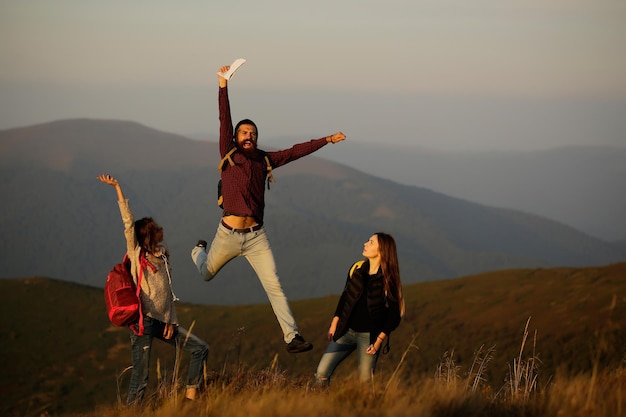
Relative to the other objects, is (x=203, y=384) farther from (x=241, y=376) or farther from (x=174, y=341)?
(x=241, y=376)

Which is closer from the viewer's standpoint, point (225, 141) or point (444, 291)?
point (225, 141)

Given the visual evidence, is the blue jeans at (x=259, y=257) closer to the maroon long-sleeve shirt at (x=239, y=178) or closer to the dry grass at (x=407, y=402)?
the maroon long-sleeve shirt at (x=239, y=178)

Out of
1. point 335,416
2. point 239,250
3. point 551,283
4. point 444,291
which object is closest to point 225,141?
point 239,250

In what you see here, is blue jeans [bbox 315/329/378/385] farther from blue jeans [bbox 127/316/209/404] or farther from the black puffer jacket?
blue jeans [bbox 127/316/209/404]

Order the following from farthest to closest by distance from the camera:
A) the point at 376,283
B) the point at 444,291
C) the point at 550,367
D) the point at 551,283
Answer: the point at 444,291 → the point at 551,283 → the point at 550,367 → the point at 376,283

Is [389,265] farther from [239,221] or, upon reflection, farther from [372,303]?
[239,221]

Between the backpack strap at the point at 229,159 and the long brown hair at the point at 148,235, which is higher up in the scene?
the backpack strap at the point at 229,159

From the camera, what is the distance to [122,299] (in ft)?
32.9

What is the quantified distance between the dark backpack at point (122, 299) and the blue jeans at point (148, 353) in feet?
0.68

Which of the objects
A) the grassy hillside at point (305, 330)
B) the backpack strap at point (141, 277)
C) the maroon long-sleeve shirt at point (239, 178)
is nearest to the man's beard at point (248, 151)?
the maroon long-sleeve shirt at point (239, 178)

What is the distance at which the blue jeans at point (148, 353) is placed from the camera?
33.7 ft

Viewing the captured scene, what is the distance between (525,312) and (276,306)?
43.1 metres

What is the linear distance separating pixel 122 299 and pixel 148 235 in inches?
29.9

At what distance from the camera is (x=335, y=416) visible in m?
8.16
